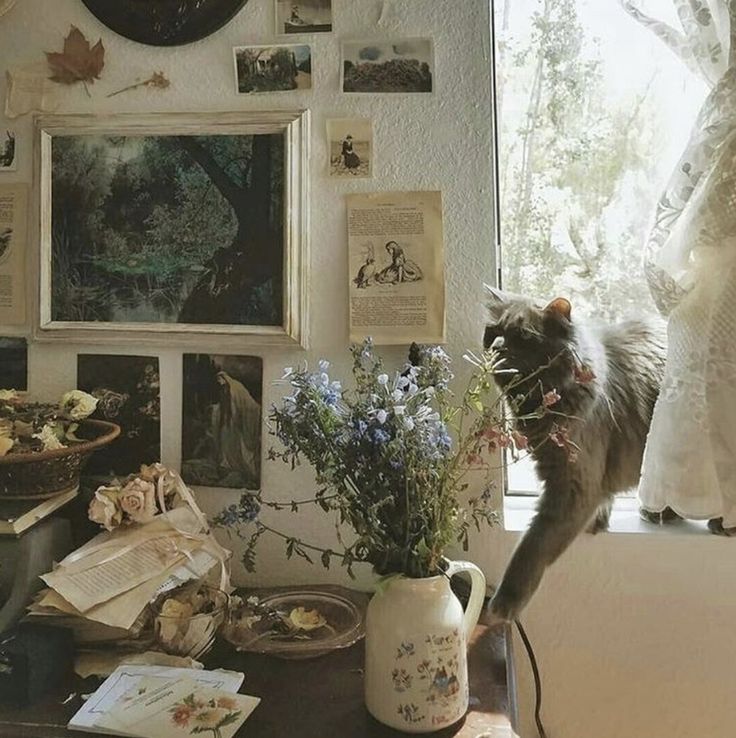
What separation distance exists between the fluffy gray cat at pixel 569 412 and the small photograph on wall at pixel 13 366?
32.7 inches

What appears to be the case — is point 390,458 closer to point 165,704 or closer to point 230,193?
point 165,704

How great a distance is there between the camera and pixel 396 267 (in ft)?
4.40

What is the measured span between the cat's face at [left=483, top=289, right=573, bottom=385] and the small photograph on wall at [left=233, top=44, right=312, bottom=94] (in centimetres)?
54

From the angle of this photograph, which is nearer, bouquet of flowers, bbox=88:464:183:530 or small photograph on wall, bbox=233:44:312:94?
bouquet of flowers, bbox=88:464:183:530

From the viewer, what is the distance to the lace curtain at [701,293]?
1127mm

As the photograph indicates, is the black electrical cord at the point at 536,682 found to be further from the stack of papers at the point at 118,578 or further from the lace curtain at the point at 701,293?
the stack of papers at the point at 118,578

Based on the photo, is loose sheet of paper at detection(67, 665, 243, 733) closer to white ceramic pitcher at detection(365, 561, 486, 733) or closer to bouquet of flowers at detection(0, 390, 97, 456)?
white ceramic pitcher at detection(365, 561, 486, 733)

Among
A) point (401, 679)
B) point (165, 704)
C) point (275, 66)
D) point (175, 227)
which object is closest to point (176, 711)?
point (165, 704)

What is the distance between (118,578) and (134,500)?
12 centimetres

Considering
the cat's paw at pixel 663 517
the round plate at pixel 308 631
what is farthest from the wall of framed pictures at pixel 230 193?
the cat's paw at pixel 663 517

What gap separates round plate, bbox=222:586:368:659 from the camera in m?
1.14

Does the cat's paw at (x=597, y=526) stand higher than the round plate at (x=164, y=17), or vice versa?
the round plate at (x=164, y=17)

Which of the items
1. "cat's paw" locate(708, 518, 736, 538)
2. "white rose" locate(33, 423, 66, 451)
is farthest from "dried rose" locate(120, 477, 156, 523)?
"cat's paw" locate(708, 518, 736, 538)

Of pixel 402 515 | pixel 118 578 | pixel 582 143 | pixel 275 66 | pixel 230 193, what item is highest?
pixel 275 66
